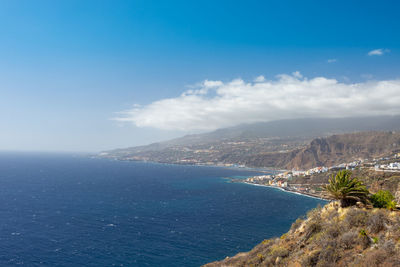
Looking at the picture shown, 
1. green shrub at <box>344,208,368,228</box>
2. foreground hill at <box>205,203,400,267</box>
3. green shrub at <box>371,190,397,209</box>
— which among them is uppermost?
green shrub at <box>371,190,397,209</box>

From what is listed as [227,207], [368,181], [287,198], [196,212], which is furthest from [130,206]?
[368,181]

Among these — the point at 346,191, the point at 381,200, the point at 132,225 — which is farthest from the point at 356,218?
the point at 132,225

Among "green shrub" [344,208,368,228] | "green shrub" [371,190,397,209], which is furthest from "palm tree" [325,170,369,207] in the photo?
"green shrub" [344,208,368,228]

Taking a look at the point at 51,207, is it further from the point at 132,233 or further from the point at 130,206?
the point at 132,233

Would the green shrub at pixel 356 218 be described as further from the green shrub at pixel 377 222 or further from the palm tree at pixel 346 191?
the palm tree at pixel 346 191

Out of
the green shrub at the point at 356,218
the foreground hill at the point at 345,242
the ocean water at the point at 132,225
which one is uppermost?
the green shrub at the point at 356,218

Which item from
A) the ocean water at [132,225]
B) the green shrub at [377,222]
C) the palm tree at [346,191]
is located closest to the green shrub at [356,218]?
the green shrub at [377,222]

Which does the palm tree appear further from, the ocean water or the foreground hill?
the ocean water
